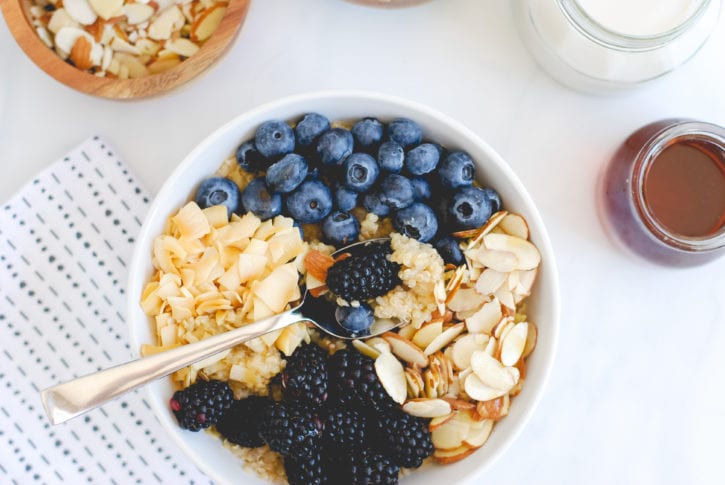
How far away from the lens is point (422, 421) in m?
0.94

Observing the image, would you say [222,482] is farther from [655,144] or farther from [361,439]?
[655,144]

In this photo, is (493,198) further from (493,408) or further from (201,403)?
(201,403)

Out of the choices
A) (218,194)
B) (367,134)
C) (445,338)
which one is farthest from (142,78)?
(445,338)

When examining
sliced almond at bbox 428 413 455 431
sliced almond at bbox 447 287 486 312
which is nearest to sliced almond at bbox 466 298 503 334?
sliced almond at bbox 447 287 486 312

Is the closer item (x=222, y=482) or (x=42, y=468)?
(x=222, y=482)

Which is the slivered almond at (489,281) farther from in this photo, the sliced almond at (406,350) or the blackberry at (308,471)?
the blackberry at (308,471)

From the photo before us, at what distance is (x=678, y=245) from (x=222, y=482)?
66cm

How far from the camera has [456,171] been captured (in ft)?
3.08

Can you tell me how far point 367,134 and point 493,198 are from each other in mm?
179

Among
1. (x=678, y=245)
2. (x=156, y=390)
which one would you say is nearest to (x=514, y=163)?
(x=678, y=245)

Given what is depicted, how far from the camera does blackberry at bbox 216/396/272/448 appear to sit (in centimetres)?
92

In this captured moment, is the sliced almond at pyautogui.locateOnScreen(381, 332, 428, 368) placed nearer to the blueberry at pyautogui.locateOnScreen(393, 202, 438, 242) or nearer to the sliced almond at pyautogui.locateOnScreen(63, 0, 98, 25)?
the blueberry at pyautogui.locateOnScreen(393, 202, 438, 242)

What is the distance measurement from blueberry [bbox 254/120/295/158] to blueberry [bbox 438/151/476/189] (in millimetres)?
193

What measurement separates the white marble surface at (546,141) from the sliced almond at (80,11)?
105 millimetres
